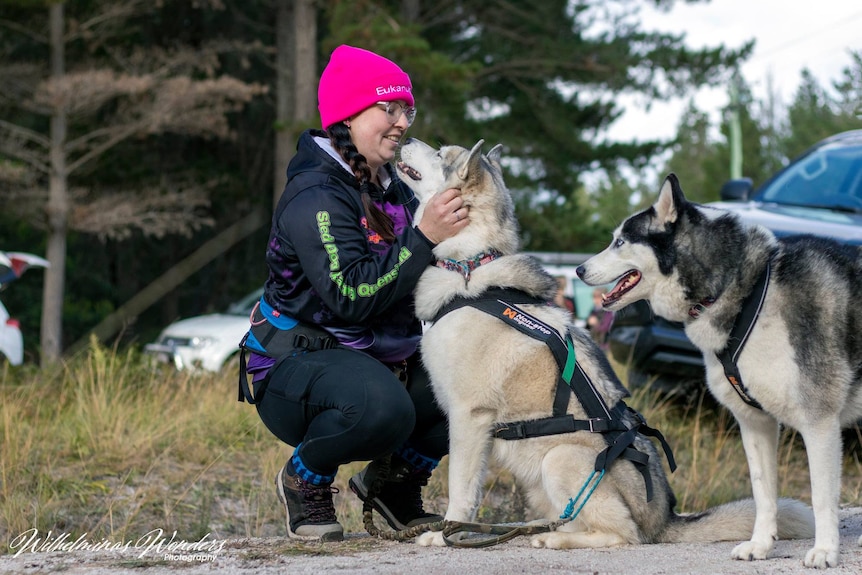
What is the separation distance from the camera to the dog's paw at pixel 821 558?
314cm

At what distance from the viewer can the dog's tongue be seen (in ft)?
13.4

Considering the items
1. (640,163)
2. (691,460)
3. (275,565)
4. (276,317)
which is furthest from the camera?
(640,163)

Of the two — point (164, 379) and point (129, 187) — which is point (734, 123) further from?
point (164, 379)

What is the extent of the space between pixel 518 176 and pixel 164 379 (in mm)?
11863

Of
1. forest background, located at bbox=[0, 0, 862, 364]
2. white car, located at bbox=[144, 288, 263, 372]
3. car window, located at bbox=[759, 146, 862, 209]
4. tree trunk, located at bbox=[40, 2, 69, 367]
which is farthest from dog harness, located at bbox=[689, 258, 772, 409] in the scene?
tree trunk, located at bbox=[40, 2, 69, 367]

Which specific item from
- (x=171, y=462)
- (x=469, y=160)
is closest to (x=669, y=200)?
(x=469, y=160)

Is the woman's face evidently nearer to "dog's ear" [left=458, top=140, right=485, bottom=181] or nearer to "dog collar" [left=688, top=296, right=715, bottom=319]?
"dog's ear" [left=458, top=140, right=485, bottom=181]

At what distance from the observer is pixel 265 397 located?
12.7ft

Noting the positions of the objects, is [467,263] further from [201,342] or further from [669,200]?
[201,342]

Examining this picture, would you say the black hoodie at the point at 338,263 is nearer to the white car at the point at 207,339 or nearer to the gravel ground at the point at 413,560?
the gravel ground at the point at 413,560

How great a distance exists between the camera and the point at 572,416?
3525 mm

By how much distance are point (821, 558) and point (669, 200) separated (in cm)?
137

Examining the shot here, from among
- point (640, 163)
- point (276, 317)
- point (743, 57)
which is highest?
point (743, 57)

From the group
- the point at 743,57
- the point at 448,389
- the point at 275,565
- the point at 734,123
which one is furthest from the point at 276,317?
the point at 734,123
